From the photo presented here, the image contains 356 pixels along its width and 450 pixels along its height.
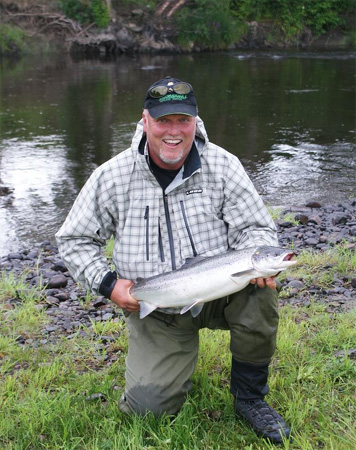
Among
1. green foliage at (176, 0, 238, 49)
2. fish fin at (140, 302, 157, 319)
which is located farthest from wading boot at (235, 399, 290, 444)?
green foliage at (176, 0, 238, 49)

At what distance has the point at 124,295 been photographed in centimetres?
315

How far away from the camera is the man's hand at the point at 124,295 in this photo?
3.15m

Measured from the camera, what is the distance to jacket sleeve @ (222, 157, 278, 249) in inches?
127

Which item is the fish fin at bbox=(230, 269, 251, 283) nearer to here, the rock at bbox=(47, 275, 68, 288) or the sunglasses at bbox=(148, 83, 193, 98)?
the sunglasses at bbox=(148, 83, 193, 98)

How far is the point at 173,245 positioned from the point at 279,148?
9.52 meters

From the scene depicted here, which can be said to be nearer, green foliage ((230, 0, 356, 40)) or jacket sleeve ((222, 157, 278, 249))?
jacket sleeve ((222, 157, 278, 249))

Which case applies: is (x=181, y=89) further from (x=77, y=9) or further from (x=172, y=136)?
(x=77, y=9)

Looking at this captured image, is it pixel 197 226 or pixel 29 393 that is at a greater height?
pixel 197 226

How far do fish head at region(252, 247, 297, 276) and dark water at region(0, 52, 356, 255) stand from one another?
5.14 metres

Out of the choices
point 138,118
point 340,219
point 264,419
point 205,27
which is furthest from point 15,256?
point 205,27

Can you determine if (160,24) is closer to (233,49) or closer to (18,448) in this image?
(233,49)

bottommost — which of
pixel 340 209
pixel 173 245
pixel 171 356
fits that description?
pixel 340 209

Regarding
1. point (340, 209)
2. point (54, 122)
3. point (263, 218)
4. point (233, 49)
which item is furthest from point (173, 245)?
point (233, 49)

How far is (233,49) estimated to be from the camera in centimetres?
3186
